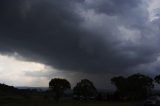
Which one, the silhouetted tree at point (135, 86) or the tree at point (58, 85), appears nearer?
the tree at point (58, 85)

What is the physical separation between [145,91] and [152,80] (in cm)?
427

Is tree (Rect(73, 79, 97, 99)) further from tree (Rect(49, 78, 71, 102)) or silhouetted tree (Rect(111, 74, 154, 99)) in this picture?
tree (Rect(49, 78, 71, 102))

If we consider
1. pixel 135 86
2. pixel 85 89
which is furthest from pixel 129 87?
pixel 85 89

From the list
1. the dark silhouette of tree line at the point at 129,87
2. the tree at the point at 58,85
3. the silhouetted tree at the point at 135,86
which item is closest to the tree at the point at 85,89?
the dark silhouette of tree line at the point at 129,87

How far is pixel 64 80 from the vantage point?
225ft

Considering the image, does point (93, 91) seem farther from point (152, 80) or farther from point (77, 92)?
point (152, 80)

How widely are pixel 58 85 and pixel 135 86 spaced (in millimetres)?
27019

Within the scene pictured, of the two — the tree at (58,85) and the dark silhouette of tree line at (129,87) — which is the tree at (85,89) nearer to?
the dark silhouette of tree line at (129,87)

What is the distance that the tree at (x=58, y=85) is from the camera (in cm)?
6831

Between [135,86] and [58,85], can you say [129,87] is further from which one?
[58,85]

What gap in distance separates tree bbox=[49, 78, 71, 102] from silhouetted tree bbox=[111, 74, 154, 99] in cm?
2426

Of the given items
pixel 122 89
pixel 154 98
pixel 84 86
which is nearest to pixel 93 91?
pixel 84 86

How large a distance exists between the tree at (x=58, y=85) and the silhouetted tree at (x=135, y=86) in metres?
24.3

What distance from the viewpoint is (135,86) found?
288 feet
